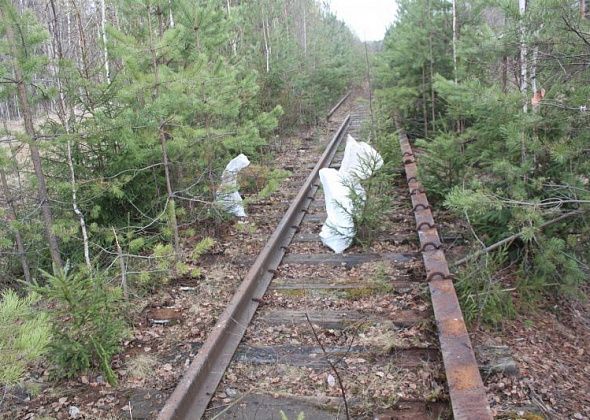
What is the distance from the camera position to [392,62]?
12.6 m

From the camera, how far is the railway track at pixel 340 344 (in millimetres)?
2992

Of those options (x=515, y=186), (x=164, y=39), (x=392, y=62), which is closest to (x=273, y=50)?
(x=392, y=62)

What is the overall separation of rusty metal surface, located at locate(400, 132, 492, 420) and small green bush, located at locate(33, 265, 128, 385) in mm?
2260

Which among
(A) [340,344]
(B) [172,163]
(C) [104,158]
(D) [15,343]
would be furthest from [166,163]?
(D) [15,343]

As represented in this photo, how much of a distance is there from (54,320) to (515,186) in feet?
13.8

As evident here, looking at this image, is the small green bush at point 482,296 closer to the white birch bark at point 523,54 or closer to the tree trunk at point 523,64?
the tree trunk at point 523,64

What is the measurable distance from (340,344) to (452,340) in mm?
845

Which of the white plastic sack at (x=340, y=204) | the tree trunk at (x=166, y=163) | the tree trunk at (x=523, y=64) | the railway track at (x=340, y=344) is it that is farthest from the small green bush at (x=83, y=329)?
the tree trunk at (x=523, y=64)

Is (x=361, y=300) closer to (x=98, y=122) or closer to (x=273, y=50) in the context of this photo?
(x=98, y=122)

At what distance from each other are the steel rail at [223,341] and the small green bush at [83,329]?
676 mm

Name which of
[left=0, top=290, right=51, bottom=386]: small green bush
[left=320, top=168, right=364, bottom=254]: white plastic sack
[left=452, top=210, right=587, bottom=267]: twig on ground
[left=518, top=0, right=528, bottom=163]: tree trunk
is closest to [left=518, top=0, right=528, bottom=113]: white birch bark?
[left=518, top=0, right=528, bottom=163]: tree trunk

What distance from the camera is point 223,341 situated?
368 cm

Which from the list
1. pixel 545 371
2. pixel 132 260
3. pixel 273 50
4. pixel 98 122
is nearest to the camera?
pixel 545 371

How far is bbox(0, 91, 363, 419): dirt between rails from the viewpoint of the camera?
3182 mm
